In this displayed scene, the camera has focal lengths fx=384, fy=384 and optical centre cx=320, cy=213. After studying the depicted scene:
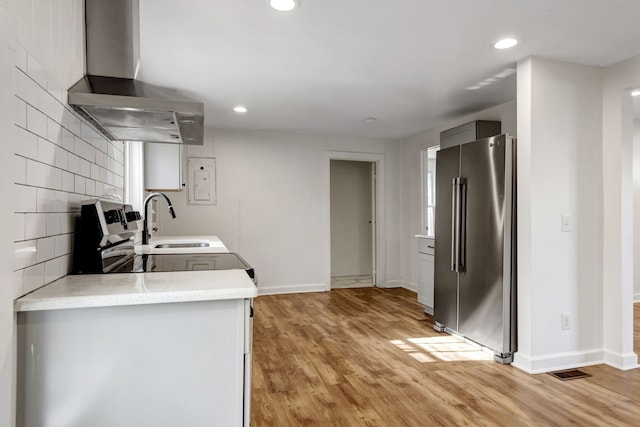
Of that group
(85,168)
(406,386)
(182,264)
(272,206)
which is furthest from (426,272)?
(85,168)

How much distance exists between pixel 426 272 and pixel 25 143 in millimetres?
4033

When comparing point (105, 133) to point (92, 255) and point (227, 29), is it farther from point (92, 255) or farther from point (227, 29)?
point (227, 29)

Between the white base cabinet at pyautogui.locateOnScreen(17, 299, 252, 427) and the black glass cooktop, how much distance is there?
1.22 feet

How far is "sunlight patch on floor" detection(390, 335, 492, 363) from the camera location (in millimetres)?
3033

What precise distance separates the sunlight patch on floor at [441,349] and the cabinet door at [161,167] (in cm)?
274

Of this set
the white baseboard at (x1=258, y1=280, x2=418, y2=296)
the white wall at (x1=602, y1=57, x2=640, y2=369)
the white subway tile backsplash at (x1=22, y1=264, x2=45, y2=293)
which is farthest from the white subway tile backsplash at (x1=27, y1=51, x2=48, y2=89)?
the white baseboard at (x1=258, y1=280, x2=418, y2=296)

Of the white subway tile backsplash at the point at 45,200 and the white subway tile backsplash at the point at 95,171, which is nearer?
the white subway tile backsplash at the point at 45,200

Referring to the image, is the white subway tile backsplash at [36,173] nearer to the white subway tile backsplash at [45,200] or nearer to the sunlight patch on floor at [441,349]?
the white subway tile backsplash at [45,200]

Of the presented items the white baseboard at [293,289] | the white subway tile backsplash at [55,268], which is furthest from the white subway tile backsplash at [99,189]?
the white baseboard at [293,289]

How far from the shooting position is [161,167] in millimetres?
4023

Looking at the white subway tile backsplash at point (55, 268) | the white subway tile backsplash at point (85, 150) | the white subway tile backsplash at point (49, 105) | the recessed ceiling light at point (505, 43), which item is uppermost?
the recessed ceiling light at point (505, 43)

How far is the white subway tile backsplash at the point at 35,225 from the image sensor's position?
1.13 m

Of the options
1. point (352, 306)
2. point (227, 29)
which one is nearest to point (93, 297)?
point (227, 29)

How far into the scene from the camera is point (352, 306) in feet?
15.8
